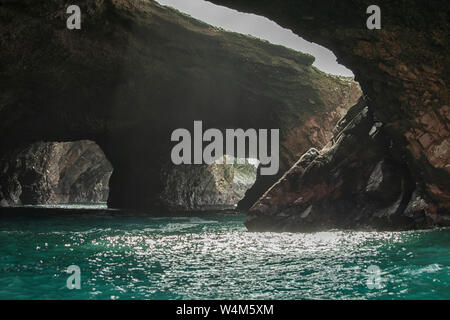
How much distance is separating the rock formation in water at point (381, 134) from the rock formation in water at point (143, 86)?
8.83 m

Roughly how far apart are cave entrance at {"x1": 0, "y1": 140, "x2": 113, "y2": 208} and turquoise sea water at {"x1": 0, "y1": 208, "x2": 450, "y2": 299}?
1230 inches

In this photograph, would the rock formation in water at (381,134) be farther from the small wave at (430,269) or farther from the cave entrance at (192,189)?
the cave entrance at (192,189)

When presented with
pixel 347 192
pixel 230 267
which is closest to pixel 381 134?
pixel 347 192

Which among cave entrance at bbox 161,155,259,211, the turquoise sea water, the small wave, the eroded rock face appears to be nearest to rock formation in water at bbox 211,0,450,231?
the eroded rock face

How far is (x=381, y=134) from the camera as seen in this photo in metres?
20.3

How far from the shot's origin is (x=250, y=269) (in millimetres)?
9305

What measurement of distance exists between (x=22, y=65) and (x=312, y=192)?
16299 mm

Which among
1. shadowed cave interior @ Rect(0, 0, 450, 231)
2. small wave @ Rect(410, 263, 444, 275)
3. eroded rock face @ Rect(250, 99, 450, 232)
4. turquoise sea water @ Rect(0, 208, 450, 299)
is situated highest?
shadowed cave interior @ Rect(0, 0, 450, 231)

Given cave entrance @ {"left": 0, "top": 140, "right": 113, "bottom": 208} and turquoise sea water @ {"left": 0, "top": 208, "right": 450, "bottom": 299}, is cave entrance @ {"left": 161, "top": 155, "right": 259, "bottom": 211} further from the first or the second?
turquoise sea water @ {"left": 0, "top": 208, "right": 450, "bottom": 299}

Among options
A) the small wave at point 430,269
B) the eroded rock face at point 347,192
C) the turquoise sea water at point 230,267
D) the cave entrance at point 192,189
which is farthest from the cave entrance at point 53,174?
the small wave at point 430,269

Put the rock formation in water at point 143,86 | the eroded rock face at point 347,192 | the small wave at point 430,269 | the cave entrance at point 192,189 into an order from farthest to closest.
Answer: the cave entrance at point 192,189 < the rock formation in water at point 143,86 < the eroded rock face at point 347,192 < the small wave at point 430,269

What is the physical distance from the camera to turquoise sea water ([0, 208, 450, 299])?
7188 mm

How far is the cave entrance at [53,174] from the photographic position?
43812 mm

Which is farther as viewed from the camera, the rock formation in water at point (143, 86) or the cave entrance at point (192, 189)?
the cave entrance at point (192, 189)
